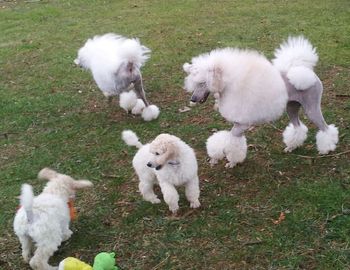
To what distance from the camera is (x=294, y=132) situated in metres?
4.86

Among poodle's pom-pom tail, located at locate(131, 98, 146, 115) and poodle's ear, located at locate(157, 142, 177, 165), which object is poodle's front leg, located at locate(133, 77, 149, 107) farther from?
poodle's ear, located at locate(157, 142, 177, 165)

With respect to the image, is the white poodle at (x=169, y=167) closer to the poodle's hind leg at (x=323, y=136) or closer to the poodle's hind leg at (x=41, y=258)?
the poodle's hind leg at (x=41, y=258)

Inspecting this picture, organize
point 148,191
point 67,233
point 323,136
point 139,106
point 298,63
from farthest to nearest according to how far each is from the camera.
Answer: point 139,106 < point 323,136 < point 298,63 < point 148,191 < point 67,233

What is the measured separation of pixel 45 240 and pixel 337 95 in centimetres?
416

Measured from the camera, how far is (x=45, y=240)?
139 inches

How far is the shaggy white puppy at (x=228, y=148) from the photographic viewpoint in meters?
4.57

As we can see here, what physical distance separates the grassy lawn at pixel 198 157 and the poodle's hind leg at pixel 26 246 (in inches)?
6.4

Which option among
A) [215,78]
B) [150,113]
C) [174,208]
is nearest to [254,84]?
[215,78]

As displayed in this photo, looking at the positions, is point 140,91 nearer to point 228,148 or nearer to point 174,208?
point 228,148

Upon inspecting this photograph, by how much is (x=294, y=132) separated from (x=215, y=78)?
1116mm

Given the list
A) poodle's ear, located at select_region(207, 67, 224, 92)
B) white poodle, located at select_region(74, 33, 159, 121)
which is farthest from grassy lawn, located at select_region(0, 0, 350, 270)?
poodle's ear, located at select_region(207, 67, 224, 92)

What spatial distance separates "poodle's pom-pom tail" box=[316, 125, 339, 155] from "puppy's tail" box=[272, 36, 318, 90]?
1.88 ft

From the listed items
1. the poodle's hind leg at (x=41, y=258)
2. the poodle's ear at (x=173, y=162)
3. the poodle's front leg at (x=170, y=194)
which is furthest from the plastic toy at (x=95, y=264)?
the poodle's ear at (x=173, y=162)

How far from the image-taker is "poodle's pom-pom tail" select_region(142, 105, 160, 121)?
6.00 metres
